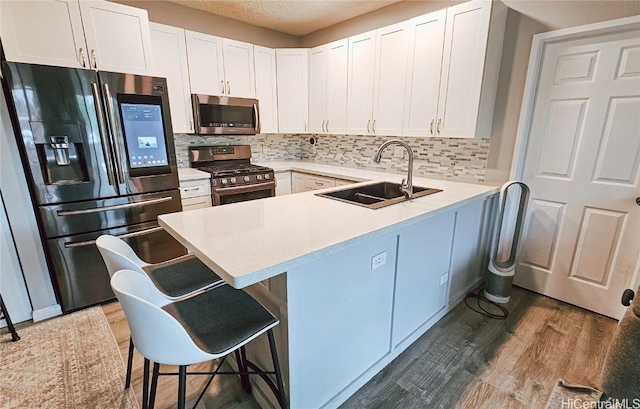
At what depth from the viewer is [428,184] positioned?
7.98ft

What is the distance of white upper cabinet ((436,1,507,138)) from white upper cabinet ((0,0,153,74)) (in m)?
2.47

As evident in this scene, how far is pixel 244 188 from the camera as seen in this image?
314 centimetres

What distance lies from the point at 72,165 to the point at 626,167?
390cm

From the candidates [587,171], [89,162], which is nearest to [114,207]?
[89,162]

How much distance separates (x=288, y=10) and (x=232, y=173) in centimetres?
186

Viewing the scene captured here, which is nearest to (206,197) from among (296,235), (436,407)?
(296,235)

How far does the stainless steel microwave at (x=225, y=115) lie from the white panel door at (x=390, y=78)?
143 centimetres

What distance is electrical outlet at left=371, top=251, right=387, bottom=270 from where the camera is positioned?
1.48 m

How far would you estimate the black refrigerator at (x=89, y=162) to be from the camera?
1.94 meters

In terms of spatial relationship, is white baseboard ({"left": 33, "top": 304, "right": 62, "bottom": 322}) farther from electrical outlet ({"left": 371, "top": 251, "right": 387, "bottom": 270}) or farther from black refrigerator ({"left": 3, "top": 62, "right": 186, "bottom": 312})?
electrical outlet ({"left": 371, "top": 251, "right": 387, "bottom": 270})

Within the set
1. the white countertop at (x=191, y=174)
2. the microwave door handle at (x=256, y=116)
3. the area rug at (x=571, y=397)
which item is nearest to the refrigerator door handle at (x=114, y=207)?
the white countertop at (x=191, y=174)

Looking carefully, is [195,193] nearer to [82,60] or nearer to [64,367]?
[82,60]

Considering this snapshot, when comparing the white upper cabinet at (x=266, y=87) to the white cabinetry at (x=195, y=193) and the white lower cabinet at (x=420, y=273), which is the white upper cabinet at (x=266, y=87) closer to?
the white cabinetry at (x=195, y=193)

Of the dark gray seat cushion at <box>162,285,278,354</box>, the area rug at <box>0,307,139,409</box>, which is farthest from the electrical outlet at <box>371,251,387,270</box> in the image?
the area rug at <box>0,307,139,409</box>
